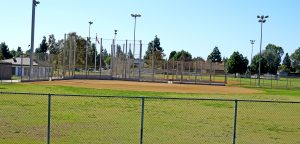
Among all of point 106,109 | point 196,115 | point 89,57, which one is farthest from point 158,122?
point 89,57

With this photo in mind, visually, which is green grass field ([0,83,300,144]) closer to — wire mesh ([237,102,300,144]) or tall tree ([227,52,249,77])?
wire mesh ([237,102,300,144])

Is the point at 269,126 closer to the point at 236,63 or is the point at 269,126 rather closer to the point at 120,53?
the point at 120,53

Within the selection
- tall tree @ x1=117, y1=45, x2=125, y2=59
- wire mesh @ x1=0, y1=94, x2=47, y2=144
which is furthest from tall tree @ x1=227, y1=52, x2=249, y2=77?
wire mesh @ x1=0, y1=94, x2=47, y2=144

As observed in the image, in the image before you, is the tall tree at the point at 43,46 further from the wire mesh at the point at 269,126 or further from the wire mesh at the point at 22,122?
the wire mesh at the point at 269,126

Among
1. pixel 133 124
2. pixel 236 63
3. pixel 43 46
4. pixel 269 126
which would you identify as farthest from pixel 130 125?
pixel 236 63

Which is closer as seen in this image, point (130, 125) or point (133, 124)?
point (130, 125)

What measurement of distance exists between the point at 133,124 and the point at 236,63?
154 meters

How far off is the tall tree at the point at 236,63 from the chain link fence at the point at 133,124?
472 feet

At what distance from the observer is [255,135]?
16.3 metres

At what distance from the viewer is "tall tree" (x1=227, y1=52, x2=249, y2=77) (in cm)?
16650

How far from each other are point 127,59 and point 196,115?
170 feet

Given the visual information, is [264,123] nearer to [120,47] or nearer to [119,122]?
[119,122]

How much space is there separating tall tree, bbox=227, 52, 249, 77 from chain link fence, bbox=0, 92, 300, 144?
143902 mm

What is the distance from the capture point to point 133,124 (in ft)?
57.3
